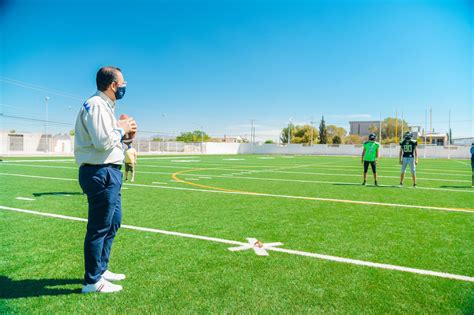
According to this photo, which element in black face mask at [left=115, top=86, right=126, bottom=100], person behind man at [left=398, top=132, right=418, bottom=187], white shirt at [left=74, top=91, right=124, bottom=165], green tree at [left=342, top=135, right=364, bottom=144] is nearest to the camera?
white shirt at [left=74, top=91, right=124, bottom=165]

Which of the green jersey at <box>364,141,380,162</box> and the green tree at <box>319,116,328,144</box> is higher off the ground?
the green tree at <box>319,116,328,144</box>

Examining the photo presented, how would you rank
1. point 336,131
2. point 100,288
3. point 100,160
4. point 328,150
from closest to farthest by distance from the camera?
point 100,160 → point 100,288 → point 328,150 → point 336,131

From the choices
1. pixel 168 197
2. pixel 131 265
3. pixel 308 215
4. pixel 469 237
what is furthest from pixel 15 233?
pixel 469 237

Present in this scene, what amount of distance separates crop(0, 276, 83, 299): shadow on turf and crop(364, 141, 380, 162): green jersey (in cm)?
1212

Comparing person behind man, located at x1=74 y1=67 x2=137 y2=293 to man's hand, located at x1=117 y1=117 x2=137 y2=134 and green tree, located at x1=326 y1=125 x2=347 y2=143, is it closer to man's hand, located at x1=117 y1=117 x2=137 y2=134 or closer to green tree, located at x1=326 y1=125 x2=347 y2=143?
man's hand, located at x1=117 y1=117 x2=137 y2=134

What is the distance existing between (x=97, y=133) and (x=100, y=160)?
302mm

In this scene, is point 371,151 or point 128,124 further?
point 371,151

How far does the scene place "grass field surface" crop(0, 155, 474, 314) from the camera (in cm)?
333

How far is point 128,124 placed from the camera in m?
3.59

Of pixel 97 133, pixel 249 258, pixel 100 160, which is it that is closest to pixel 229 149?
pixel 249 258

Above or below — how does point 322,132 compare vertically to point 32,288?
above

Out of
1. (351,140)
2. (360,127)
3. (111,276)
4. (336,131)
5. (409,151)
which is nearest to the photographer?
(111,276)

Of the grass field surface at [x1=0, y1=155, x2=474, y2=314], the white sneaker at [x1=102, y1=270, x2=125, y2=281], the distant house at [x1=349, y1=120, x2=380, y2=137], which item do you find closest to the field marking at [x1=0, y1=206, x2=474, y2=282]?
the grass field surface at [x1=0, y1=155, x2=474, y2=314]

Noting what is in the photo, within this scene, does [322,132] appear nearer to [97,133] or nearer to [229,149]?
[229,149]
